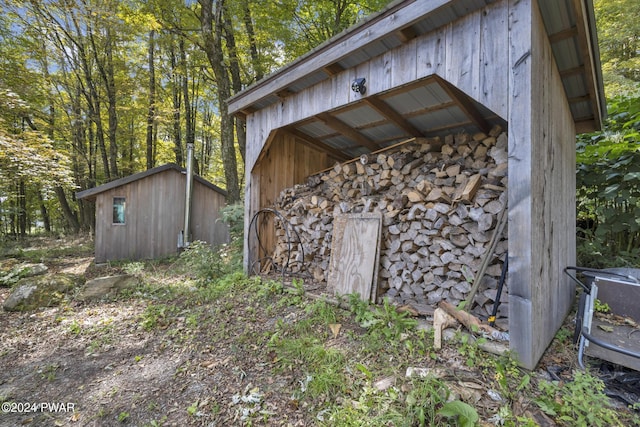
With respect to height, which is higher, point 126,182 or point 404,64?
point 404,64

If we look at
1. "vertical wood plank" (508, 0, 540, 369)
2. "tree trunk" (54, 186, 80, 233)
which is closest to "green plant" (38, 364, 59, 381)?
"vertical wood plank" (508, 0, 540, 369)

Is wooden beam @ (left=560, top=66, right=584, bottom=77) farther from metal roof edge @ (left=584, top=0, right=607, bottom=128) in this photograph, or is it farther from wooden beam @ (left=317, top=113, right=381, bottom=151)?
wooden beam @ (left=317, top=113, right=381, bottom=151)

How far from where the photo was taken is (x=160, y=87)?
1205cm

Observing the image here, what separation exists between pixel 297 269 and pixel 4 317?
393cm

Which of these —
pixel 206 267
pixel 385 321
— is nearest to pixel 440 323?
pixel 385 321

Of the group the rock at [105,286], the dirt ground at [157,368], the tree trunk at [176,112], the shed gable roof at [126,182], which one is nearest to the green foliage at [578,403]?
the dirt ground at [157,368]

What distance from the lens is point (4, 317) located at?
3.65m

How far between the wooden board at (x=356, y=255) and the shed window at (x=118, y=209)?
651cm

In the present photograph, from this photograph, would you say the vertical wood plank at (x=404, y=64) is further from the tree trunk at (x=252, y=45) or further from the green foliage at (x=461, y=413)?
the tree trunk at (x=252, y=45)

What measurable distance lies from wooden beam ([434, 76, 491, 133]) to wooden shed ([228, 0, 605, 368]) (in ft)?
0.04

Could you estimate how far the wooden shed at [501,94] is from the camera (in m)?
1.93

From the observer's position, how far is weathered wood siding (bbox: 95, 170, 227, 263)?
23.2 ft

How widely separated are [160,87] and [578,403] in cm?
1504

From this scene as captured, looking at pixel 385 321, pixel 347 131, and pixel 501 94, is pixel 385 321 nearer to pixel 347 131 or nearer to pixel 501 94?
pixel 501 94
